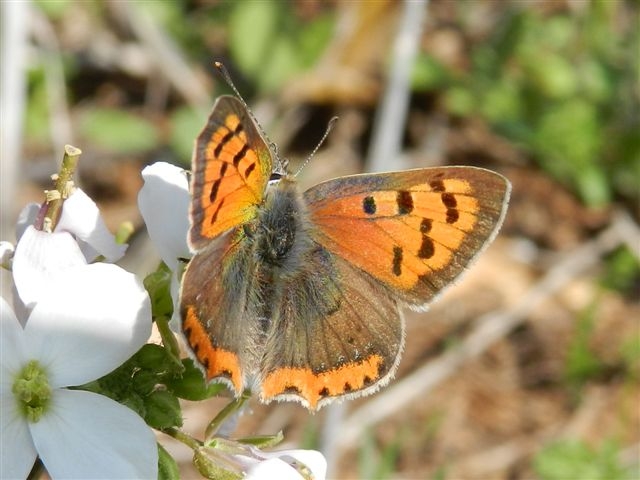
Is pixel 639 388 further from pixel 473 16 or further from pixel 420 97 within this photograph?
pixel 473 16

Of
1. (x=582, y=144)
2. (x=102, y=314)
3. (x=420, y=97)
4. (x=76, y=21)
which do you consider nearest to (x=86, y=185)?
(x=76, y=21)

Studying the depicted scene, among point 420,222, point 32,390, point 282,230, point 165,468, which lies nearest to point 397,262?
point 420,222

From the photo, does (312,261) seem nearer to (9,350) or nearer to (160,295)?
(160,295)

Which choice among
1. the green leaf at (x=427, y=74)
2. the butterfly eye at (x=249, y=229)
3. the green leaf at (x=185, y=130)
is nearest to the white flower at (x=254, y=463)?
the butterfly eye at (x=249, y=229)

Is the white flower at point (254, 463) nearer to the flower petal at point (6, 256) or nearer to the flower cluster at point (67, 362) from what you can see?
the flower cluster at point (67, 362)

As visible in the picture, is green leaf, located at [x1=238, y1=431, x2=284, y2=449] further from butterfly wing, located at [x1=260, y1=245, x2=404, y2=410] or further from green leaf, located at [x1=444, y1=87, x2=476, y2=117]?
green leaf, located at [x1=444, y1=87, x2=476, y2=117]

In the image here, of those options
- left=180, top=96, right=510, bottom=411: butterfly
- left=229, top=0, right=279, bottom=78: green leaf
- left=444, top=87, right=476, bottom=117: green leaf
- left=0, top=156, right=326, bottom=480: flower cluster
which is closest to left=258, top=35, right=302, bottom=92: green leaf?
left=229, top=0, right=279, bottom=78: green leaf

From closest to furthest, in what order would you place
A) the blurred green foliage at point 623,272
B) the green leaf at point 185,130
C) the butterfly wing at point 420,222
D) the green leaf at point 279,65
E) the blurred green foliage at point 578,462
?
1. the butterfly wing at point 420,222
2. the blurred green foliage at point 578,462
3. the blurred green foliage at point 623,272
4. the green leaf at point 185,130
5. the green leaf at point 279,65
